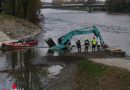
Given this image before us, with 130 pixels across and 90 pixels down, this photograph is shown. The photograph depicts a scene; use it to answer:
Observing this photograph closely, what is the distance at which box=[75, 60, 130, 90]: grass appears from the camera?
2523 centimetres

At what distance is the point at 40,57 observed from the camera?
4419 centimetres

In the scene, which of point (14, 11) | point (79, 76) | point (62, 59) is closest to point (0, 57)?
point (62, 59)

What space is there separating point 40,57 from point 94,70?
47.8ft

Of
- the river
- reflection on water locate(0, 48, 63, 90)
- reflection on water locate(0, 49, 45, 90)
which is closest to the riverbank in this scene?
the river

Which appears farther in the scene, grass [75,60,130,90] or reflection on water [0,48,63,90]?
reflection on water [0,48,63,90]

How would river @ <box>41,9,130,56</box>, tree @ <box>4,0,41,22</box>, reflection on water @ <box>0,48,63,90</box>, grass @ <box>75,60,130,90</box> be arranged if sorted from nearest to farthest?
grass @ <box>75,60,130,90</box> → reflection on water @ <box>0,48,63,90</box> → river @ <box>41,9,130,56</box> → tree @ <box>4,0,41,22</box>

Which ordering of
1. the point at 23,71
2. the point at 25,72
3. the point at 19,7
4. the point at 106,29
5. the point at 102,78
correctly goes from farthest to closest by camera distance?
the point at 19,7 → the point at 106,29 → the point at 23,71 → the point at 25,72 → the point at 102,78

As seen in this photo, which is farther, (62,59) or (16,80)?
(62,59)

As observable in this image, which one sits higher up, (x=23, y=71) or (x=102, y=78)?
(x=102, y=78)

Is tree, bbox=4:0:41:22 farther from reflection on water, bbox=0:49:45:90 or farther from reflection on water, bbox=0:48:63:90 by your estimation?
reflection on water, bbox=0:48:63:90

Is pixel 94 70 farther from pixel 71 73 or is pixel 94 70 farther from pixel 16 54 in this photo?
pixel 16 54

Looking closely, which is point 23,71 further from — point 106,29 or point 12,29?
point 106,29

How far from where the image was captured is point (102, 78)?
27.4 metres

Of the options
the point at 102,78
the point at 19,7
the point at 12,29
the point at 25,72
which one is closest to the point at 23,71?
the point at 25,72
